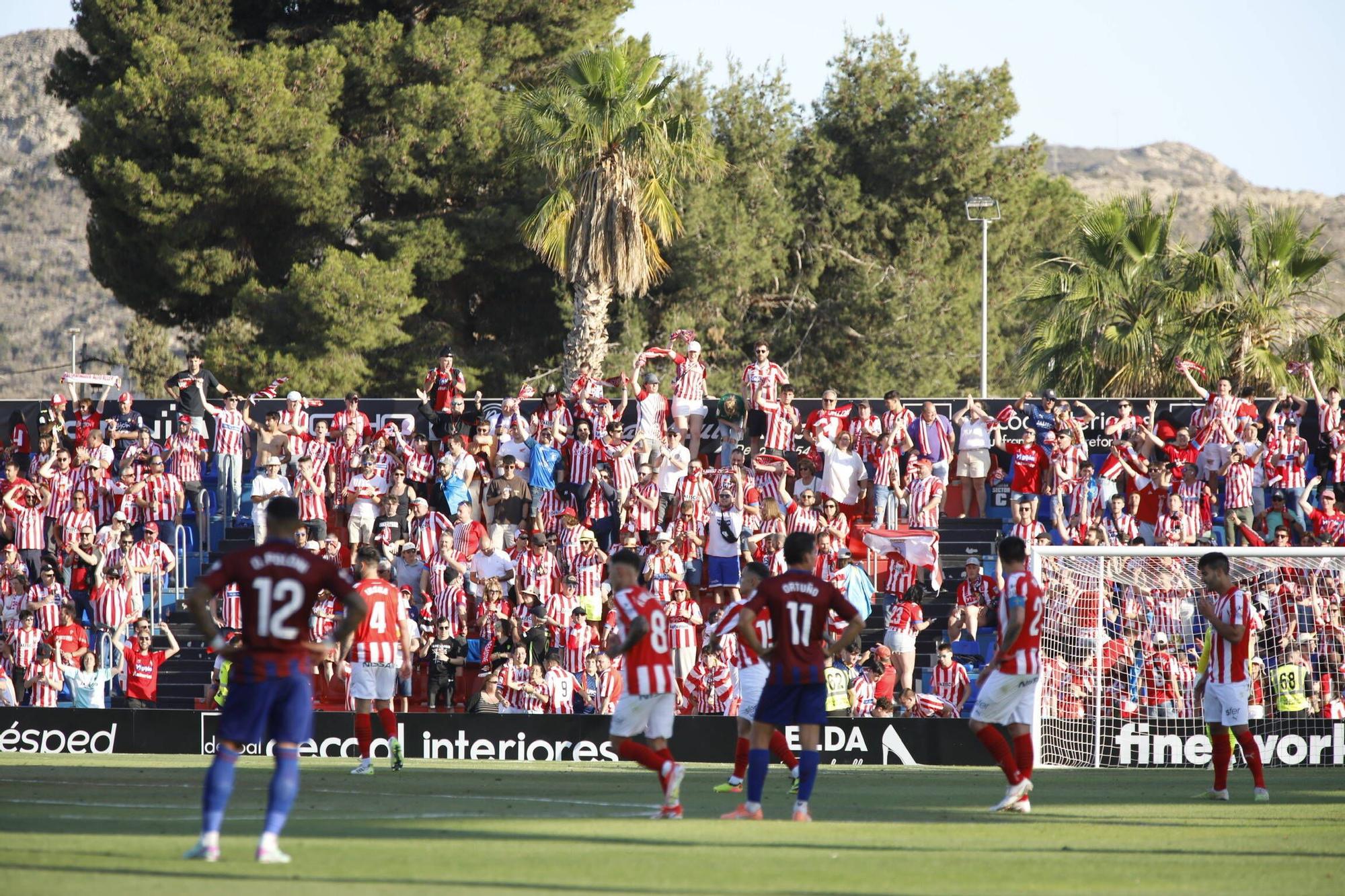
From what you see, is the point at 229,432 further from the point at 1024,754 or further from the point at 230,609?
the point at 1024,754

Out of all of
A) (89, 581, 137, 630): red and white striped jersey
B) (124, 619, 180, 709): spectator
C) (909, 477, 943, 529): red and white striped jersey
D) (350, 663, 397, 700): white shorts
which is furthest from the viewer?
(909, 477, 943, 529): red and white striped jersey

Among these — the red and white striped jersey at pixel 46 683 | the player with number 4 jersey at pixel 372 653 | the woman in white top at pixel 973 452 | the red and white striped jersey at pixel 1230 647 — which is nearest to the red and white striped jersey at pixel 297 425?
the red and white striped jersey at pixel 46 683

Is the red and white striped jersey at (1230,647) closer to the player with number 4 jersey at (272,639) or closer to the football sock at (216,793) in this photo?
the player with number 4 jersey at (272,639)

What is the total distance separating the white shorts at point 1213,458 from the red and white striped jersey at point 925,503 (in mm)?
3842

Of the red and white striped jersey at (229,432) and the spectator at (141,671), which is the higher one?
the red and white striped jersey at (229,432)

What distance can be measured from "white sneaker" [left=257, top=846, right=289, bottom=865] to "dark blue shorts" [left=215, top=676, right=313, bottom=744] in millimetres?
573

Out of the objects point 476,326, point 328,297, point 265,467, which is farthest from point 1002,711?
point 476,326

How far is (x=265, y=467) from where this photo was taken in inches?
893

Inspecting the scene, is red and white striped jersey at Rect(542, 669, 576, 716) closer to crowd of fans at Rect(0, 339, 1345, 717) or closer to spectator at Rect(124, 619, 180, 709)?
crowd of fans at Rect(0, 339, 1345, 717)

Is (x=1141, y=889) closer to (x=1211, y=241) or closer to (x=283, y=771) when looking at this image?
(x=283, y=771)

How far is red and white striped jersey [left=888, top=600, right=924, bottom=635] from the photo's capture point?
1928 centimetres

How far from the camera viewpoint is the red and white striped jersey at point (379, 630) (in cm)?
1405

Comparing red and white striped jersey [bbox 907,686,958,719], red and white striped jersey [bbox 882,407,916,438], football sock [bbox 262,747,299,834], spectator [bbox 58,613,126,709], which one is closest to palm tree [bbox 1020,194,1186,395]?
red and white striped jersey [bbox 882,407,916,438]

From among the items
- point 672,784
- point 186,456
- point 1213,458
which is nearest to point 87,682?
point 186,456
